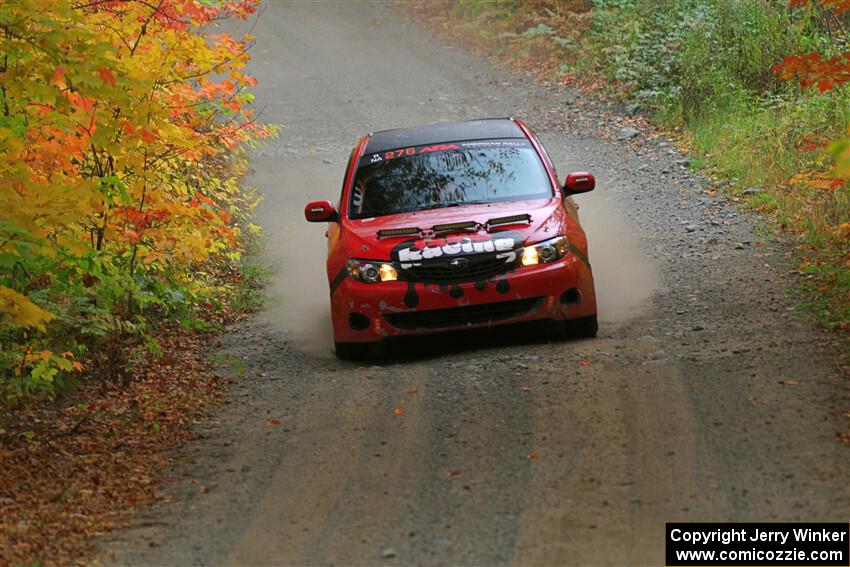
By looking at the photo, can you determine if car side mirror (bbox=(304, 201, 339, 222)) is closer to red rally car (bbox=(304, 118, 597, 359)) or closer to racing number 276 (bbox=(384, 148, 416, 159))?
red rally car (bbox=(304, 118, 597, 359))

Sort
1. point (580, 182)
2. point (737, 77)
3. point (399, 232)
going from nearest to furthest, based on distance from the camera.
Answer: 1. point (399, 232)
2. point (580, 182)
3. point (737, 77)

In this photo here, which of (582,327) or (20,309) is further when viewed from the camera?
(582,327)

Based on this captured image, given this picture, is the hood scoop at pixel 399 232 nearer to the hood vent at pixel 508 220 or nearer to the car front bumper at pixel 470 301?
the car front bumper at pixel 470 301

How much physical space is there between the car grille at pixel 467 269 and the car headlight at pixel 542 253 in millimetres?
107

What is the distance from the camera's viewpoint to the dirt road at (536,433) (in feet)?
18.6

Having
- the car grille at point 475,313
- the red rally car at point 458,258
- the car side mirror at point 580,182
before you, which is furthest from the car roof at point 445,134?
the car grille at point 475,313

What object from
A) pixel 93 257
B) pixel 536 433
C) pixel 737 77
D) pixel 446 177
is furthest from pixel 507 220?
pixel 737 77

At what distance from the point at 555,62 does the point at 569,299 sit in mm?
16293

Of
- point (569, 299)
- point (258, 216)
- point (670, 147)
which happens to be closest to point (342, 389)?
point (569, 299)

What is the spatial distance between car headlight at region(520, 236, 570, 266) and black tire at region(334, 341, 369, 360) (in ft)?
5.03

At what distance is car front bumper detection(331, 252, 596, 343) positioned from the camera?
29.0 ft

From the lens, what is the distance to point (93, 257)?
8703 millimetres

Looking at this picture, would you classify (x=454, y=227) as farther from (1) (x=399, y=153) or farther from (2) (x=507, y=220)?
(1) (x=399, y=153)

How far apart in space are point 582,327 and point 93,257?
3990mm
